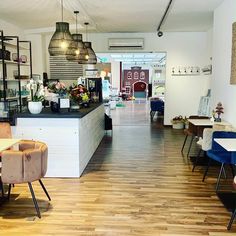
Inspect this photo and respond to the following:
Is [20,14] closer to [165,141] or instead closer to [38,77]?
[38,77]

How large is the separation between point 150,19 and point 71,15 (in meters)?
1.90

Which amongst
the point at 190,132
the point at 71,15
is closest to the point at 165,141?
the point at 190,132

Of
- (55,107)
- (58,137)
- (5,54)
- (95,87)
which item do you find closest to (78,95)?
(55,107)

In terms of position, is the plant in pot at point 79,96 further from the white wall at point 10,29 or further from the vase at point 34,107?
the white wall at point 10,29

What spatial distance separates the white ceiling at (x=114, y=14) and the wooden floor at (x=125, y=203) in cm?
304

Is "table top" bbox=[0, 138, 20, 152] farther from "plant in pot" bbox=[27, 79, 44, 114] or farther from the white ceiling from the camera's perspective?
the white ceiling

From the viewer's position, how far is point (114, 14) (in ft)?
21.3

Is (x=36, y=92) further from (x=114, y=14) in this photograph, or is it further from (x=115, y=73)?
Answer: (x=115, y=73)

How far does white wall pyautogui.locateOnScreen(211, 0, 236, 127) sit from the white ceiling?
37cm

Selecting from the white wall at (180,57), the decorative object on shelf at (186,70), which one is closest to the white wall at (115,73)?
the white wall at (180,57)

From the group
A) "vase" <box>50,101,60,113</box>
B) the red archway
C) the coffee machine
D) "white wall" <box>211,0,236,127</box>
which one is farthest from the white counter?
the red archway

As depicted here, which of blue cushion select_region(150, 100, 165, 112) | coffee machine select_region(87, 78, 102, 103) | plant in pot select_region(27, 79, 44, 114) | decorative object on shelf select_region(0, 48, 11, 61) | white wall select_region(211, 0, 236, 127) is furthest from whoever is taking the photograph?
blue cushion select_region(150, 100, 165, 112)

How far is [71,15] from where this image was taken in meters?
6.61

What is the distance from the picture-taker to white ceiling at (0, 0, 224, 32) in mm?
5559
